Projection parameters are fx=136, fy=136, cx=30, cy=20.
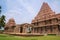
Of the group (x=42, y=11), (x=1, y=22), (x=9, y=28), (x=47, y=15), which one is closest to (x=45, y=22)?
(x=47, y=15)

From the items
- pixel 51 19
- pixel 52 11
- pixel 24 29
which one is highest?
pixel 52 11

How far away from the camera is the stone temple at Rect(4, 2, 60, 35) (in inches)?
1820

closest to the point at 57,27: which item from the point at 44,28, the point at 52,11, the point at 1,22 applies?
the point at 44,28

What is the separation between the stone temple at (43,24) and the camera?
46.2m

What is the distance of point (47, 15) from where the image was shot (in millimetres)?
51406

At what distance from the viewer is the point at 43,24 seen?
5197cm

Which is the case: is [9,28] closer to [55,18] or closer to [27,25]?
[27,25]

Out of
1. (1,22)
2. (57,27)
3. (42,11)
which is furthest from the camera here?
(1,22)

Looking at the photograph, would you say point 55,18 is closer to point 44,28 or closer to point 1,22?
point 44,28

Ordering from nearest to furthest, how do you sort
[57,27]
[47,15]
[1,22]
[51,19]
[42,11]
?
[57,27]
[51,19]
[47,15]
[42,11]
[1,22]

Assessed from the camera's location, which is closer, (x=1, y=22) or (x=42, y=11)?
(x=42, y=11)

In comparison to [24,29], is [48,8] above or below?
above

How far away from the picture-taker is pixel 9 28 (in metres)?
58.8

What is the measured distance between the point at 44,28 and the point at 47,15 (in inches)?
211
